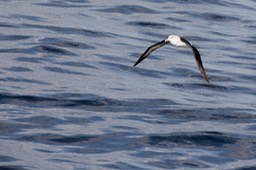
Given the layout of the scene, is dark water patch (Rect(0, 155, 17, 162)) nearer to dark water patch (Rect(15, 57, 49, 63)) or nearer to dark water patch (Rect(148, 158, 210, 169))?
dark water patch (Rect(148, 158, 210, 169))

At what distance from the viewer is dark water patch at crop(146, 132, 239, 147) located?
2767 centimetres

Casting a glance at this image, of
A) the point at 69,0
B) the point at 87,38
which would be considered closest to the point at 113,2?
the point at 69,0

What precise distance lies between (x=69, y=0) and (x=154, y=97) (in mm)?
14735

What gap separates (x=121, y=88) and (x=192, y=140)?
15.9 ft

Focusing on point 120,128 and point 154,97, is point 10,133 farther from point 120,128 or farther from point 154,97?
point 154,97

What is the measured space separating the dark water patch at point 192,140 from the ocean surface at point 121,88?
1.2 inches

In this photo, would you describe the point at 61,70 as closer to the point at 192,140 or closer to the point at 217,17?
the point at 192,140

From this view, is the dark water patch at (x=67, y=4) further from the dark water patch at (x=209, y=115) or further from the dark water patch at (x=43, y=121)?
the dark water patch at (x=43, y=121)

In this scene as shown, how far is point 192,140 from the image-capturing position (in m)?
28.0

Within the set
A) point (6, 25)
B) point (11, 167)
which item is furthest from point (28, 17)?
point (11, 167)

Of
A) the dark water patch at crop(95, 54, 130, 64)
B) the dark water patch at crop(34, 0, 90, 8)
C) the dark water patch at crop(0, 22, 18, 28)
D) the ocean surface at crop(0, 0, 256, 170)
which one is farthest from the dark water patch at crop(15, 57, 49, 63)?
the dark water patch at crop(34, 0, 90, 8)

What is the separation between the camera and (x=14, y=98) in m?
30.3

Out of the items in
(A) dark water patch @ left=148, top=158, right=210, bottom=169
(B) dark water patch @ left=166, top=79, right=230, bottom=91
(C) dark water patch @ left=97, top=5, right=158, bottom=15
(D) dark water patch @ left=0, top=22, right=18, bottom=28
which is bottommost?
(A) dark water patch @ left=148, top=158, right=210, bottom=169

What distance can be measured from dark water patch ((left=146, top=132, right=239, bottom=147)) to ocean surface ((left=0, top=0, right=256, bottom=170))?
0.10 feet
